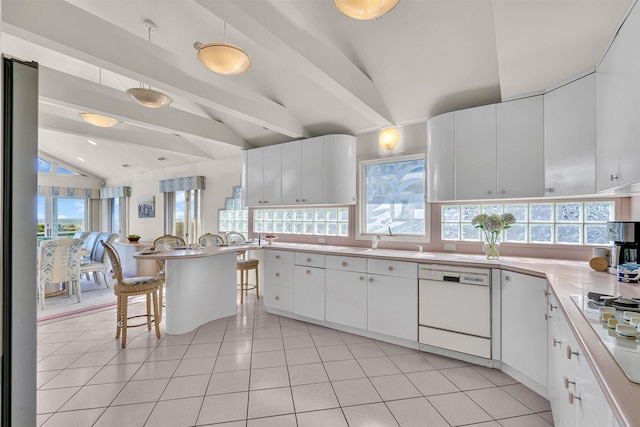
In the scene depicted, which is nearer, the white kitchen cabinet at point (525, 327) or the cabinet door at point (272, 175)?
the white kitchen cabinet at point (525, 327)

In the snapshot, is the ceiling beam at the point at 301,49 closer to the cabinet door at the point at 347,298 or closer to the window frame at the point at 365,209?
the window frame at the point at 365,209

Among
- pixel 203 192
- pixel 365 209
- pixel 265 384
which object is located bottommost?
pixel 265 384

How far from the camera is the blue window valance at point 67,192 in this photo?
24.1ft

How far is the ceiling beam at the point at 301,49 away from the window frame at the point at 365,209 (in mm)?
639

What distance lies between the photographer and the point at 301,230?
15.3ft

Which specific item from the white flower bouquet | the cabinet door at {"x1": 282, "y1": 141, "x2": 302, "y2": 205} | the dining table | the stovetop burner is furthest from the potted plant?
the stovetop burner

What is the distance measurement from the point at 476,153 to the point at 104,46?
336 centimetres

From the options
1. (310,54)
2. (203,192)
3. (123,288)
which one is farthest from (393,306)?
(203,192)

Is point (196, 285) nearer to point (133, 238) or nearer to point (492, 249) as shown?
point (133, 238)

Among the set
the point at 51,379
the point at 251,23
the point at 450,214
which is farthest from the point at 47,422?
the point at 450,214

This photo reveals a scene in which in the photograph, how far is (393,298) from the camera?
299cm

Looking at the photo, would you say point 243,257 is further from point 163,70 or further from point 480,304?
point 480,304

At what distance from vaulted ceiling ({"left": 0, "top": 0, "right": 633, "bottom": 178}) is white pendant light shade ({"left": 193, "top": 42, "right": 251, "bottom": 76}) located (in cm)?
15

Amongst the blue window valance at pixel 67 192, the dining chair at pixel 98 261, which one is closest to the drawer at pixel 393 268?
the dining chair at pixel 98 261
